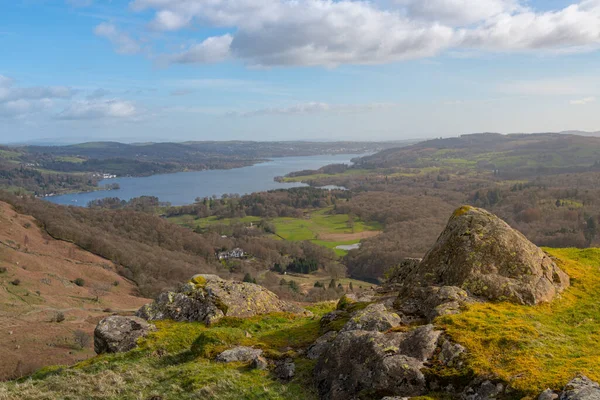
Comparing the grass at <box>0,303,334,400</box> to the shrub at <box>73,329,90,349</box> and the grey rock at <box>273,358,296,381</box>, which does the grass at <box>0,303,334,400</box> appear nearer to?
the grey rock at <box>273,358,296,381</box>

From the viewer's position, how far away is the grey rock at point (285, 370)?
35.0ft

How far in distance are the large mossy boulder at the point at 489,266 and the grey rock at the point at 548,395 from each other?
5.41 m

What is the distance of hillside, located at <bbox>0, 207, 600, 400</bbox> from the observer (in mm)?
8812

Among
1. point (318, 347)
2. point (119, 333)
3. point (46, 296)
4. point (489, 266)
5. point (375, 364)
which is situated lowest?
point (46, 296)

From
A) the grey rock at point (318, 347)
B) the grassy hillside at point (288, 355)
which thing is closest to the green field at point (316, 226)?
the grassy hillside at point (288, 355)

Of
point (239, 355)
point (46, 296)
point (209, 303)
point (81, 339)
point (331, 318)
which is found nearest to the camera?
point (239, 355)

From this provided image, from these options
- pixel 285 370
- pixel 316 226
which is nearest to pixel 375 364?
pixel 285 370

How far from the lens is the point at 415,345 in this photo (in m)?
9.77

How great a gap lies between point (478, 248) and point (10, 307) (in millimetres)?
43878

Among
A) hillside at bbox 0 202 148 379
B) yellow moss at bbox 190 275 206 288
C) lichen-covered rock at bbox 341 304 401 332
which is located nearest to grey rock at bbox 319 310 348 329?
lichen-covered rock at bbox 341 304 401 332

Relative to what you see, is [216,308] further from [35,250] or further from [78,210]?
[78,210]

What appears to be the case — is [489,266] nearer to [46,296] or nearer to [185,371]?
[185,371]

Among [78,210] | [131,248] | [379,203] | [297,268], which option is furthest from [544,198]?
[78,210]

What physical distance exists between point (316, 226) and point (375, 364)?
14840cm
